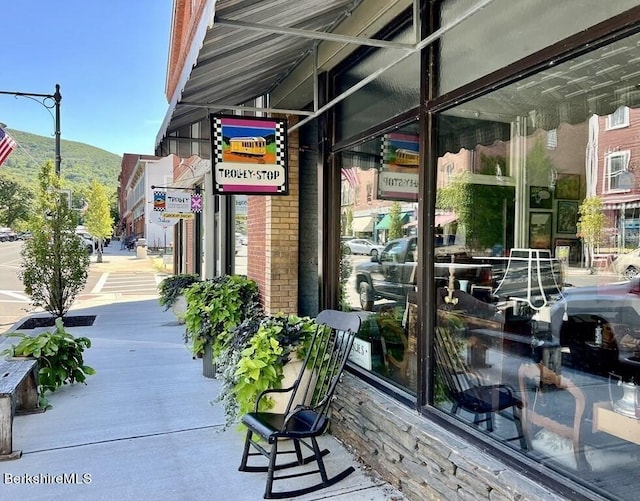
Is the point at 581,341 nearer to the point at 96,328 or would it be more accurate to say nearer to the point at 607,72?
the point at 607,72

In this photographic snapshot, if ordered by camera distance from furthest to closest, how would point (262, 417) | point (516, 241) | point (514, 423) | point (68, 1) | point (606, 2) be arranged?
point (68, 1) → point (516, 241) → point (262, 417) → point (514, 423) → point (606, 2)

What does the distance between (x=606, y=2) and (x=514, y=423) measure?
210 centimetres

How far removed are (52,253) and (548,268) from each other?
7383mm

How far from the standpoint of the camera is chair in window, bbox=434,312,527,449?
2773 mm

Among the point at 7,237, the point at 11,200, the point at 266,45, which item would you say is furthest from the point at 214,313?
the point at 11,200

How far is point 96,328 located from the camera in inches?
325

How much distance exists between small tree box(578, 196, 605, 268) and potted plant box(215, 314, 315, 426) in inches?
150

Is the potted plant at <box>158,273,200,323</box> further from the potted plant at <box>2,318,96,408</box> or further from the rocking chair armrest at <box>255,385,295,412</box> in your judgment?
the rocking chair armrest at <box>255,385,295,412</box>

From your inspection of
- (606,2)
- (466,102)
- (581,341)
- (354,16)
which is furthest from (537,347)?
(354,16)

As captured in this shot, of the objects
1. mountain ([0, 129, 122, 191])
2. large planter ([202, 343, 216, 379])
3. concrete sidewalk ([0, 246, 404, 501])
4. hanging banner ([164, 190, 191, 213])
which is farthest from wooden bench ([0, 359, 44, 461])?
mountain ([0, 129, 122, 191])

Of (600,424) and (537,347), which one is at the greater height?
(537,347)

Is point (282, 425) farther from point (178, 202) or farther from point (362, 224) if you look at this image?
point (178, 202)

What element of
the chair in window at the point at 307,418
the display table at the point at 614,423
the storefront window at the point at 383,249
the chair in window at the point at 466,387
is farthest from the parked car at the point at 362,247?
the display table at the point at 614,423

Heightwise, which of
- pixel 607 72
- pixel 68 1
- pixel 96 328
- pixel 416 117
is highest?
pixel 68 1
